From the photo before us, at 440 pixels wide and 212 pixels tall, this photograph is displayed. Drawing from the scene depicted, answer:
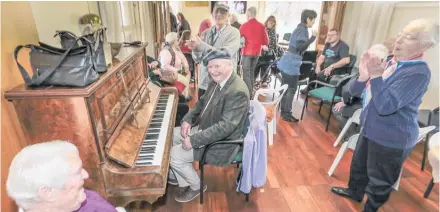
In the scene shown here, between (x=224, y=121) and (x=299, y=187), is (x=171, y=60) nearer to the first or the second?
(x=224, y=121)

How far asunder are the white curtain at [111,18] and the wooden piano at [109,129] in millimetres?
896

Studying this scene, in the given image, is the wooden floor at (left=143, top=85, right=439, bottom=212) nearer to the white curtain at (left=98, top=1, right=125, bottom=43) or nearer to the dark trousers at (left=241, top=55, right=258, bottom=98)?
the dark trousers at (left=241, top=55, right=258, bottom=98)

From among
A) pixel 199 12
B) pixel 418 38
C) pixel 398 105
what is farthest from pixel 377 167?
pixel 199 12

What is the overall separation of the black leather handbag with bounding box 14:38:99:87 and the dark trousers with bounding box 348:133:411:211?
1.75 meters

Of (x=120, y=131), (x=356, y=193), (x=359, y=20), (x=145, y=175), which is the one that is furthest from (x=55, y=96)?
(x=359, y=20)

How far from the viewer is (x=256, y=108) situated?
177 cm

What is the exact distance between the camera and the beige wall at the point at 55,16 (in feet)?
4.08

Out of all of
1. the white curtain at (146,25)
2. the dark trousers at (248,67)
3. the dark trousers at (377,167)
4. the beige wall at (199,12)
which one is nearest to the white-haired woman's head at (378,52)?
the dark trousers at (377,167)

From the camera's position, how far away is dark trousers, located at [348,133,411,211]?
5.02 feet

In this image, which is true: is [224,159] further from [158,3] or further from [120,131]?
[158,3]

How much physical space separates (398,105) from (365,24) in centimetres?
348

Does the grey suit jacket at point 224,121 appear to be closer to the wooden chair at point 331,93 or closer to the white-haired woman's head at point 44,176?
the white-haired woman's head at point 44,176

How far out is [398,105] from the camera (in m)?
1.33

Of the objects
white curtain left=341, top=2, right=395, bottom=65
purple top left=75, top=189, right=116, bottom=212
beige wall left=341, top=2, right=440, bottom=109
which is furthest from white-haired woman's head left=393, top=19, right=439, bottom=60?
white curtain left=341, top=2, right=395, bottom=65
